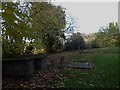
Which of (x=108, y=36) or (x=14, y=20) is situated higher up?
(x=108, y=36)

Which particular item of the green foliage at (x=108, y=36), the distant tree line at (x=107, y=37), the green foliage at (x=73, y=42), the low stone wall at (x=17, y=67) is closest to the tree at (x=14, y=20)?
the low stone wall at (x=17, y=67)

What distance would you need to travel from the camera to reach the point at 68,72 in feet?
36.3

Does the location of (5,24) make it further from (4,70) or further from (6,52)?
(6,52)

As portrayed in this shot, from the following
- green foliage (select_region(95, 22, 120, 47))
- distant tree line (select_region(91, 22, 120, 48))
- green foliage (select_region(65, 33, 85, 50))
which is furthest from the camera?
green foliage (select_region(95, 22, 120, 47))

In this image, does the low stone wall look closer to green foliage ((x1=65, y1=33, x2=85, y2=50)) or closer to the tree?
the tree

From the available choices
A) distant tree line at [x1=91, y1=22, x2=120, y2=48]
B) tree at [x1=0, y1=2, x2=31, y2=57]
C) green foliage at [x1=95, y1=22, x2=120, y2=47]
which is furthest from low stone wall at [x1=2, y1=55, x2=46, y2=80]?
green foliage at [x1=95, y1=22, x2=120, y2=47]

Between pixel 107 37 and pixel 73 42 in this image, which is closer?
pixel 73 42

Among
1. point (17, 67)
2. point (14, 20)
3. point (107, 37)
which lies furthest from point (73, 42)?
point (14, 20)

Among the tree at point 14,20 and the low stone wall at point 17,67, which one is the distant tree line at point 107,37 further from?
the tree at point 14,20

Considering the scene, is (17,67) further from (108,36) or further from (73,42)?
(108,36)

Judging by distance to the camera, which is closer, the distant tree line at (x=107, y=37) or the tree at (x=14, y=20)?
the tree at (x=14, y=20)

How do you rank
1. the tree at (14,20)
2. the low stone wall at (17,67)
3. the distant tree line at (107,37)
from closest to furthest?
the tree at (14,20)
the low stone wall at (17,67)
the distant tree line at (107,37)

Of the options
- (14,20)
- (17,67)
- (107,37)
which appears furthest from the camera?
(107,37)

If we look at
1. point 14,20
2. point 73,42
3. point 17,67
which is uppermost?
point 14,20
